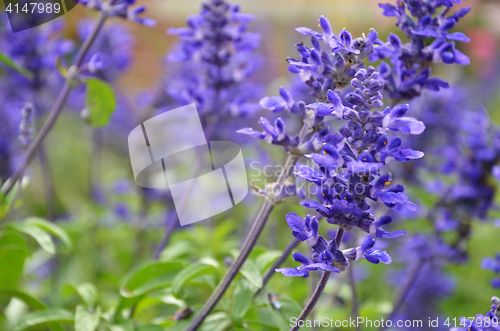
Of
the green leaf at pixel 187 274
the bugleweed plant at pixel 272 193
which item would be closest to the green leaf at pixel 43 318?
the bugleweed plant at pixel 272 193

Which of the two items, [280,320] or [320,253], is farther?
[280,320]

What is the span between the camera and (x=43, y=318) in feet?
4.13

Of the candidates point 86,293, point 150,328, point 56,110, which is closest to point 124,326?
point 150,328

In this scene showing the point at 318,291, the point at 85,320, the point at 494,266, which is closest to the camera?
A: the point at 318,291

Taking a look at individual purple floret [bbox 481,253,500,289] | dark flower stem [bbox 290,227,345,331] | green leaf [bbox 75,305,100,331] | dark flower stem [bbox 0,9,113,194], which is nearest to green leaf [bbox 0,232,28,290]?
dark flower stem [bbox 0,9,113,194]

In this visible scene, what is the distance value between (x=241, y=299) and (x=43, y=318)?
599 millimetres

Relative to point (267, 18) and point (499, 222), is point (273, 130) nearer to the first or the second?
point (499, 222)

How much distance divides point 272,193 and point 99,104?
2.49 feet

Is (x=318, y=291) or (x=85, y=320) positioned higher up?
(x=318, y=291)

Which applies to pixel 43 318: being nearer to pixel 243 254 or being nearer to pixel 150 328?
pixel 150 328

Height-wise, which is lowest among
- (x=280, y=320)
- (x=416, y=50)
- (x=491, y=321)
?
(x=280, y=320)

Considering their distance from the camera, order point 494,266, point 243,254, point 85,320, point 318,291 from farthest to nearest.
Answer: point 494,266
point 85,320
point 243,254
point 318,291

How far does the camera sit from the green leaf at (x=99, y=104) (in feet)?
4.85

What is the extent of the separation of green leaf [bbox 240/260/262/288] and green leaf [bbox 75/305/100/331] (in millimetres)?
441
